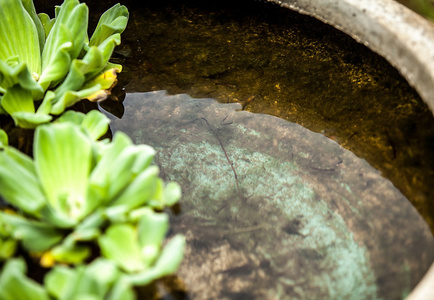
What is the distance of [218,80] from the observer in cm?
183

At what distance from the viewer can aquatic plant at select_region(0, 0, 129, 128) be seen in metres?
1.37

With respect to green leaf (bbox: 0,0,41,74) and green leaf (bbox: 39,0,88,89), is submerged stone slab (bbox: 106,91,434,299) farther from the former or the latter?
green leaf (bbox: 0,0,41,74)

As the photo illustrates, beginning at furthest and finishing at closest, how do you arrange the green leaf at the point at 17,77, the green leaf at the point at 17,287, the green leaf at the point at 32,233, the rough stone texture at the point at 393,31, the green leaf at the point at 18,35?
1. the green leaf at the point at 18,35
2. the rough stone texture at the point at 393,31
3. the green leaf at the point at 17,77
4. the green leaf at the point at 32,233
5. the green leaf at the point at 17,287

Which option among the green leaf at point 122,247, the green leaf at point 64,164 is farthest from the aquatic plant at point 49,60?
the green leaf at point 122,247

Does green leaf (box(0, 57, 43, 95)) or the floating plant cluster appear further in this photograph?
green leaf (box(0, 57, 43, 95))

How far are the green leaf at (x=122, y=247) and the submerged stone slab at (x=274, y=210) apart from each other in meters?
0.23

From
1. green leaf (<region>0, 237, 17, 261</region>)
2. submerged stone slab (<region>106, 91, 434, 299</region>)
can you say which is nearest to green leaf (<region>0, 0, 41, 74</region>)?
submerged stone slab (<region>106, 91, 434, 299</region>)

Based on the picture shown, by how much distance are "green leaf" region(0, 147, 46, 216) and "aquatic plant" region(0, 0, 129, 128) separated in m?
0.28

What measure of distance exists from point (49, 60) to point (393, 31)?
4.43 ft

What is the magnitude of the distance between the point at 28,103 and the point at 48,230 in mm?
563

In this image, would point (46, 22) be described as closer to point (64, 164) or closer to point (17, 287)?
point (64, 164)

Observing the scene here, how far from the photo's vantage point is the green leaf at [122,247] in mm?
1003

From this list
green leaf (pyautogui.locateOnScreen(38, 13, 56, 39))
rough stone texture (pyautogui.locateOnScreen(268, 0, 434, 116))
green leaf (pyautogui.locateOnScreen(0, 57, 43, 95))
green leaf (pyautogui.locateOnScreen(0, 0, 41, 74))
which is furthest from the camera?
green leaf (pyautogui.locateOnScreen(38, 13, 56, 39))

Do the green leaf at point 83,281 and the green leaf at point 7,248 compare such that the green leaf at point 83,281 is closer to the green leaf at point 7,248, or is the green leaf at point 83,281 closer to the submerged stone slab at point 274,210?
the green leaf at point 7,248
